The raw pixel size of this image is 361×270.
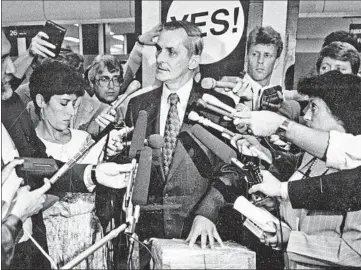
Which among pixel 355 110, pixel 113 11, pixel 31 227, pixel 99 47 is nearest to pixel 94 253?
pixel 31 227

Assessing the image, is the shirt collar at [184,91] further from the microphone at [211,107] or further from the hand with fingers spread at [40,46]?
the hand with fingers spread at [40,46]

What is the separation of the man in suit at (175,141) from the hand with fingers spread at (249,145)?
0.40 ft

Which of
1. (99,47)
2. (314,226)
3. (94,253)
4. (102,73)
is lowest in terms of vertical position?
(94,253)

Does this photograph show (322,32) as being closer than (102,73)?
Yes

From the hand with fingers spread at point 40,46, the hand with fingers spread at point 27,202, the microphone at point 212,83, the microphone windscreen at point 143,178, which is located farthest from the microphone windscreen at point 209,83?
the hand with fingers spread at point 27,202

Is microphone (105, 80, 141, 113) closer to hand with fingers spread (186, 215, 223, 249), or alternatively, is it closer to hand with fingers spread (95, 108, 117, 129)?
hand with fingers spread (95, 108, 117, 129)

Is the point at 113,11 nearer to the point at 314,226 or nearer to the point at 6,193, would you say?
the point at 6,193

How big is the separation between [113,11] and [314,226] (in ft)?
3.91

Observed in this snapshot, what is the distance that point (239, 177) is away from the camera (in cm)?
157

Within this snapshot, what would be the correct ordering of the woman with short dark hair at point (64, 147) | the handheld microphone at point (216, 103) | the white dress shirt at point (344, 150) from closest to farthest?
the white dress shirt at point (344, 150) → the handheld microphone at point (216, 103) → the woman with short dark hair at point (64, 147)

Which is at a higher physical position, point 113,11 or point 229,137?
point 113,11

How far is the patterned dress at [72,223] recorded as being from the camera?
1.68m

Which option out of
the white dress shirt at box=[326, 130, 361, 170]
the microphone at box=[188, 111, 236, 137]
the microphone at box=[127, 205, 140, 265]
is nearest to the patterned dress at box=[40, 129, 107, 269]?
the microphone at box=[127, 205, 140, 265]

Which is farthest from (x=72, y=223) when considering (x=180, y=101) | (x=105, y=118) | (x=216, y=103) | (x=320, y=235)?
(x=320, y=235)
